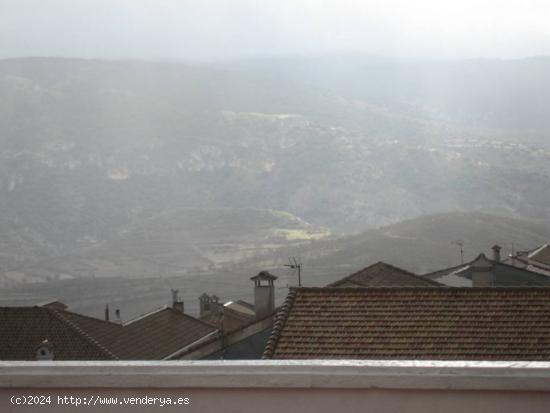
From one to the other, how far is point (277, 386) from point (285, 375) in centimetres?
6

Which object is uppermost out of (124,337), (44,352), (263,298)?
(263,298)

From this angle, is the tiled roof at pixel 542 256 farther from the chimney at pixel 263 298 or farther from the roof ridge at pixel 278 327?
the roof ridge at pixel 278 327

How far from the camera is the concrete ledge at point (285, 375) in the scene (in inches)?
133

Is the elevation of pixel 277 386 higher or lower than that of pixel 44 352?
higher

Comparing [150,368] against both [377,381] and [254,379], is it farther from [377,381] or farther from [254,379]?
[377,381]

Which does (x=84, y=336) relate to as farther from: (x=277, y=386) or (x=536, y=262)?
(x=536, y=262)

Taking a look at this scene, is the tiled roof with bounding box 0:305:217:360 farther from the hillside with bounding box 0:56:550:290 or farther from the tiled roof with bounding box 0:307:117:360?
the hillside with bounding box 0:56:550:290

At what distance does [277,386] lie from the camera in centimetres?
347

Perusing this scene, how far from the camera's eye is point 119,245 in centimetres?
12175

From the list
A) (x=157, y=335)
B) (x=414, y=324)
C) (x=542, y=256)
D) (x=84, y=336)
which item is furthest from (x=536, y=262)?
(x=414, y=324)

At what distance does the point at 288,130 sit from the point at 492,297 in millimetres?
169442

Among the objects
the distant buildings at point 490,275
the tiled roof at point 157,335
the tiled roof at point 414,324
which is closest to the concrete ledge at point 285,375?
the tiled roof at point 414,324

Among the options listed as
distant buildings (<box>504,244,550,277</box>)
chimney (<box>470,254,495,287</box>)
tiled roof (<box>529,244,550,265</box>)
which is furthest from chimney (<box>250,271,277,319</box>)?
tiled roof (<box>529,244,550,265</box>)

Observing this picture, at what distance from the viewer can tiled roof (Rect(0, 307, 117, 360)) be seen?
20078 mm
